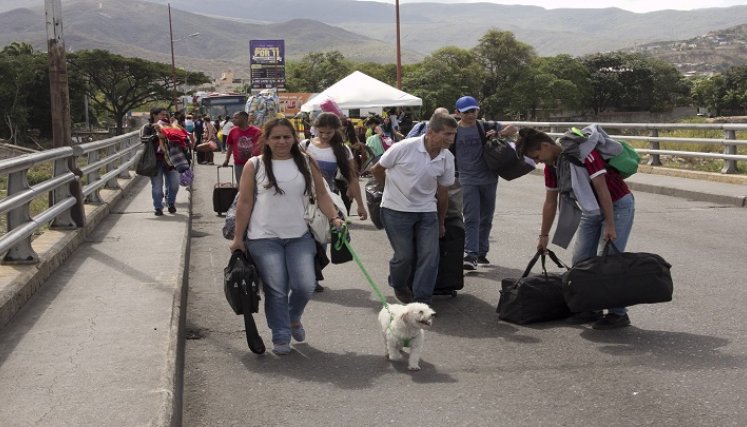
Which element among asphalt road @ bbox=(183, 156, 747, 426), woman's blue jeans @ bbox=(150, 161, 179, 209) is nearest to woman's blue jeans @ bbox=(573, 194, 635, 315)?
asphalt road @ bbox=(183, 156, 747, 426)

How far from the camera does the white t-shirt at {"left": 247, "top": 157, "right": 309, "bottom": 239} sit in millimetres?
6023

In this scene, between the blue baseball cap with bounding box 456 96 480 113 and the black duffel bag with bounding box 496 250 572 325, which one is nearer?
the black duffel bag with bounding box 496 250 572 325

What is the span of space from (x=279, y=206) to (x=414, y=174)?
4.79 ft

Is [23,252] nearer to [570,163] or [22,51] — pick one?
[570,163]

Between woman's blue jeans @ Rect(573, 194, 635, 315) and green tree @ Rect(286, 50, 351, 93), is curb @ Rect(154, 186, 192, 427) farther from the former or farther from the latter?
green tree @ Rect(286, 50, 351, 93)

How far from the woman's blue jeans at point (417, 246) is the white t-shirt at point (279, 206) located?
1.37 meters

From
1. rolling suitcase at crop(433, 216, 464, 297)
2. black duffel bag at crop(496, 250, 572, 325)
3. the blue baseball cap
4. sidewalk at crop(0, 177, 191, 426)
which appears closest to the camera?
sidewalk at crop(0, 177, 191, 426)

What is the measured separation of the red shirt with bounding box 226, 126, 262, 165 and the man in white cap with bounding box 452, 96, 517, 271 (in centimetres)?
339

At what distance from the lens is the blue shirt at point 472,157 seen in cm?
900

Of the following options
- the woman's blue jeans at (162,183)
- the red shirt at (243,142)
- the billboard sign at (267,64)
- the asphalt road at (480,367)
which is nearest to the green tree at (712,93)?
the billboard sign at (267,64)

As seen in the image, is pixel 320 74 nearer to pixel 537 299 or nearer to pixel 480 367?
pixel 537 299

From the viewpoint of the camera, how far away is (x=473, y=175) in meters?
9.05

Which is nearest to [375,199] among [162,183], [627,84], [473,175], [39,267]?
[473,175]

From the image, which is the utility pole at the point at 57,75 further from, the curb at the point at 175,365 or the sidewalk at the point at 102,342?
the curb at the point at 175,365
